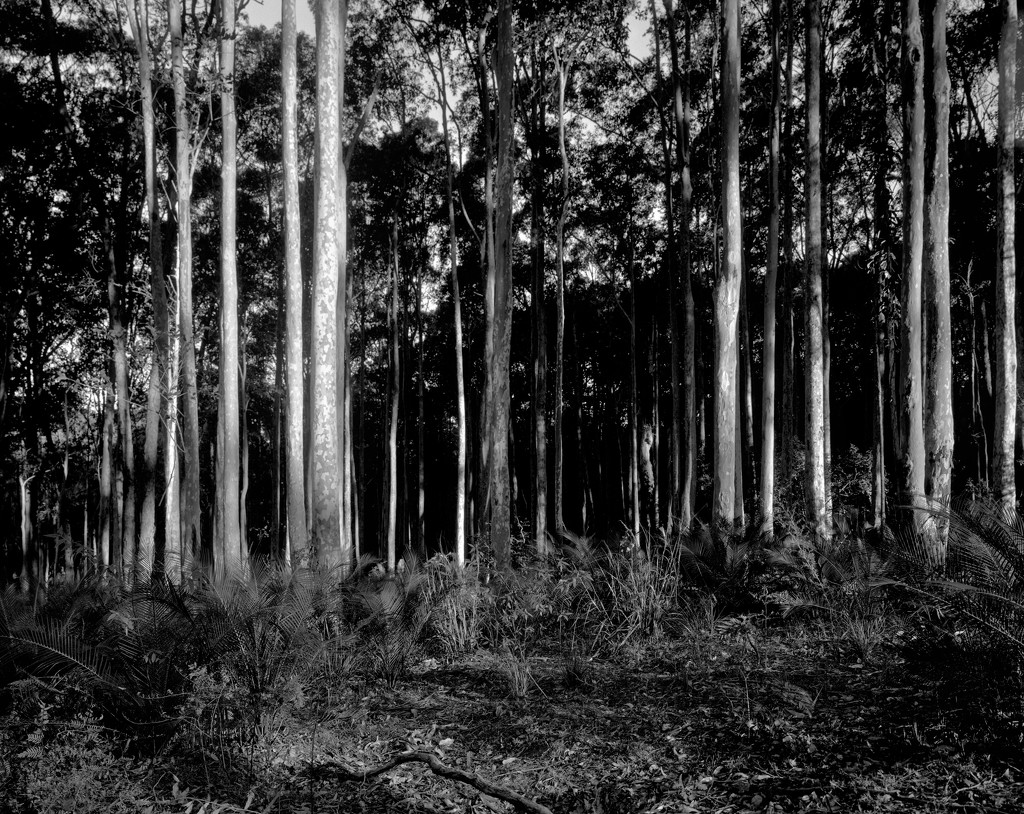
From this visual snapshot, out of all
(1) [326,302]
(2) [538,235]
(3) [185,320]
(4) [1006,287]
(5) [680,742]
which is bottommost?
(5) [680,742]

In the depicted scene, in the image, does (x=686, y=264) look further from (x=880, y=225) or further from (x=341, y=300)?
(x=341, y=300)

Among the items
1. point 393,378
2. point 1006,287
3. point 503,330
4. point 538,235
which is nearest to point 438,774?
point 503,330

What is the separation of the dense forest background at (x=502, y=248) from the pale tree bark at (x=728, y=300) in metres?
0.04

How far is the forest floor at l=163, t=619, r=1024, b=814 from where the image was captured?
9.04ft

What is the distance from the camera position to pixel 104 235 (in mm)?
15516

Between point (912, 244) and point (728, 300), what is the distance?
2.12 meters

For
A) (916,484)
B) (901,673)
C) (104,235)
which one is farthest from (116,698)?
(104,235)

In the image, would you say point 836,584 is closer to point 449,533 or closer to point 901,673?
point 901,673

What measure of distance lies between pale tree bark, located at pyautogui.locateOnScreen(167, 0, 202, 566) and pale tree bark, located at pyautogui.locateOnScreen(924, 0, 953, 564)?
9.41 metres

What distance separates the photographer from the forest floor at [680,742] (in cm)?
275

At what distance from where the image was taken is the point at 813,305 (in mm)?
10852

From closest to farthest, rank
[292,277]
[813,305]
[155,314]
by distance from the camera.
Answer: [292,277]
[813,305]
[155,314]

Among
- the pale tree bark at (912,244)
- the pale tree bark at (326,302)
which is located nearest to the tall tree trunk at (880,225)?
the pale tree bark at (912,244)

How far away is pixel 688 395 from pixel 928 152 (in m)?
7.32
